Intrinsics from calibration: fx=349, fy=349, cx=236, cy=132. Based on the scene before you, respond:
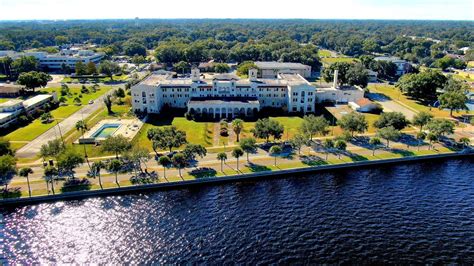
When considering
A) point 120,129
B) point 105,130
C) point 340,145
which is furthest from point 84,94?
point 340,145

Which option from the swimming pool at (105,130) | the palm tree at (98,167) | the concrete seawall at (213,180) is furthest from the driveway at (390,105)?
the palm tree at (98,167)

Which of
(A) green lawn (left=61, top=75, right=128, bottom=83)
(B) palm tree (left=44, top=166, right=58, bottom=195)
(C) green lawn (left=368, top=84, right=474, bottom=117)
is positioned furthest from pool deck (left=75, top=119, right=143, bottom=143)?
(C) green lawn (left=368, top=84, right=474, bottom=117)

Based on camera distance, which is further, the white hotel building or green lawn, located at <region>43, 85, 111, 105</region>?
green lawn, located at <region>43, 85, 111, 105</region>

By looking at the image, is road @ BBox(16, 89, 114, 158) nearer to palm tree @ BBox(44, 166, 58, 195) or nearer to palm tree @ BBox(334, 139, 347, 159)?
palm tree @ BBox(44, 166, 58, 195)

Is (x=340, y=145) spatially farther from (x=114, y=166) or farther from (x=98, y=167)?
(x=98, y=167)

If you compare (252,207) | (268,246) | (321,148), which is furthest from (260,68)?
(268,246)

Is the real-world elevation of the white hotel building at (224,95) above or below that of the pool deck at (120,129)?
above

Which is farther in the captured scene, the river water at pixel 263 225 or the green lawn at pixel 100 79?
the green lawn at pixel 100 79

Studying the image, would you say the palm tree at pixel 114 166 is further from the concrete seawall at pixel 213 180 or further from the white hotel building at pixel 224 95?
the white hotel building at pixel 224 95
